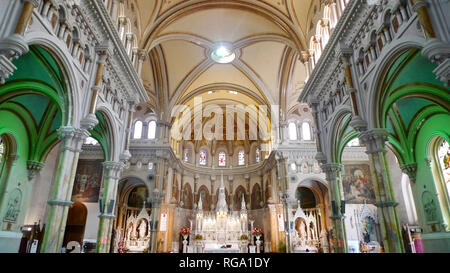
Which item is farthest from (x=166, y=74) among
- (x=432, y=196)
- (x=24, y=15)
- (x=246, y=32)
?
(x=432, y=196)

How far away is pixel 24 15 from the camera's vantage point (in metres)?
6.56

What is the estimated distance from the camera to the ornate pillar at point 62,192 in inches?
332

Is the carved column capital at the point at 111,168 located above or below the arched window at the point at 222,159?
below

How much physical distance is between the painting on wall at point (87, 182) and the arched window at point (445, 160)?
77.3 feet

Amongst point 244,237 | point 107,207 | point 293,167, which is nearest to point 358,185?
point 293,167

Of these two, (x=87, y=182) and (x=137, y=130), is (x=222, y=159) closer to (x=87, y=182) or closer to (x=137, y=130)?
(x=137, y=130)

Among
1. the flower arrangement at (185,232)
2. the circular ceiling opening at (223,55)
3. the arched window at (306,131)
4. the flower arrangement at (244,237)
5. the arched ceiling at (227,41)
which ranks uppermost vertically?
the circular ceiling opening at (223,55)

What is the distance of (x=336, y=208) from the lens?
12742mm

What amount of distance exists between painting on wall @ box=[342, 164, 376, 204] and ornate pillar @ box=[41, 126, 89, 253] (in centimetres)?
2045

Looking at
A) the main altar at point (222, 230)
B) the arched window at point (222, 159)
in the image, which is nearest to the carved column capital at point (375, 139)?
the main altar at point (222, 230)

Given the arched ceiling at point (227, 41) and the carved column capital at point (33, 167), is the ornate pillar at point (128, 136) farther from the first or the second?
the carved column capital at point (33, 167)

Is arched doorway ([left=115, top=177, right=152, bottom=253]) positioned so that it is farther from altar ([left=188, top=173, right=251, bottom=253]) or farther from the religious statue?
altar ([left=188, top=173, right=251, bottom=253])
